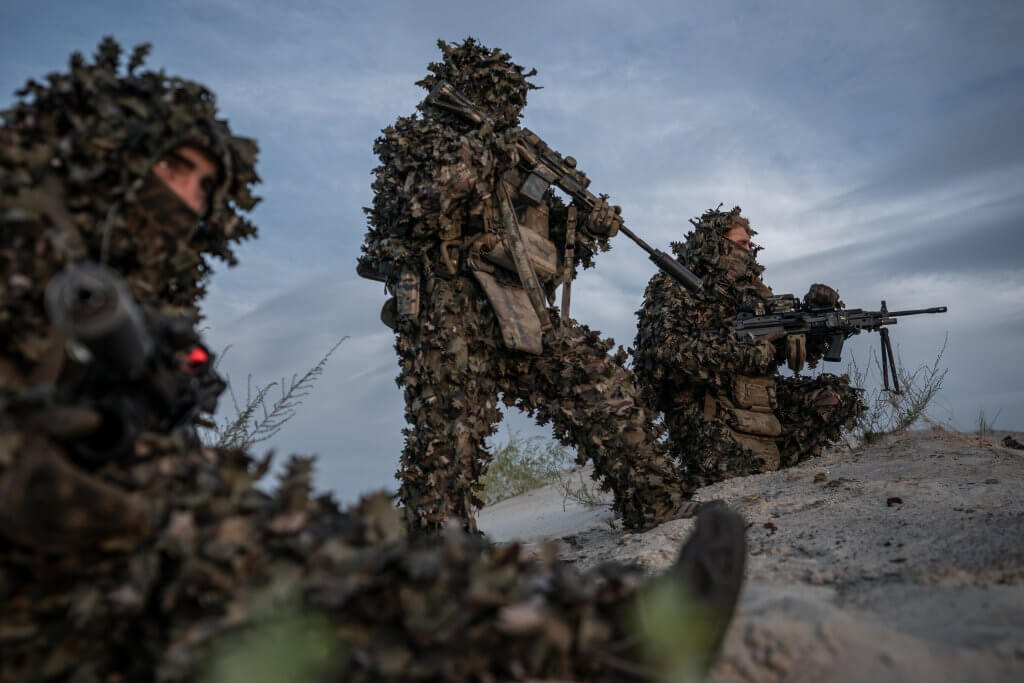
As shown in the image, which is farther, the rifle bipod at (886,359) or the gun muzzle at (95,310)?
the rifle bipod at (886,359)

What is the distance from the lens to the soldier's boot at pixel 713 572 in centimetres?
145

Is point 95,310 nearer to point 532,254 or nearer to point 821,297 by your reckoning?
point 532,254

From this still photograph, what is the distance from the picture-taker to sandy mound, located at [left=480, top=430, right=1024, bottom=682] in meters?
1.59

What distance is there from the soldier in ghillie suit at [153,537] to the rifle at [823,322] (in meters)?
4.55

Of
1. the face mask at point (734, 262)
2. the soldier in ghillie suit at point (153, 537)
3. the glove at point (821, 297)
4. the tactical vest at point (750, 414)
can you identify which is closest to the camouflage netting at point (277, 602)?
the soldier in ghillie suit at point (153, 537)

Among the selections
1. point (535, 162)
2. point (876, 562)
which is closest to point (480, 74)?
point (535, 162)

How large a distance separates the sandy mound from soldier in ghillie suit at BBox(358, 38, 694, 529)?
0.60 metres

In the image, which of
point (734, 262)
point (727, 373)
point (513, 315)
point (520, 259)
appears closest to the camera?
point (513, 315)

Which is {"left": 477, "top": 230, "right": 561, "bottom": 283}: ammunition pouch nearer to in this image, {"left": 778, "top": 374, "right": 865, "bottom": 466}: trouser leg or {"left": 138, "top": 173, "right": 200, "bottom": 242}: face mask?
{"left": 138, "top": 173, "right": 200, "bottom": 242}: face mask

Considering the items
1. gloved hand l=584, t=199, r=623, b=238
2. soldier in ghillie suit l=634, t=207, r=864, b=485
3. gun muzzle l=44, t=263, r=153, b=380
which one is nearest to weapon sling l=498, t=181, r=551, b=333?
gloved hand l=584, t=199, r=623, b=238

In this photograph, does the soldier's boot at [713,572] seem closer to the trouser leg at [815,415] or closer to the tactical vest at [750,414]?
the tactical vest at [750,414]

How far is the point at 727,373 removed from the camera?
560 centimetres

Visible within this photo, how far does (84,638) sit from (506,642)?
76cm

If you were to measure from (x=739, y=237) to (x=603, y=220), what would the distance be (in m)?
2.13
